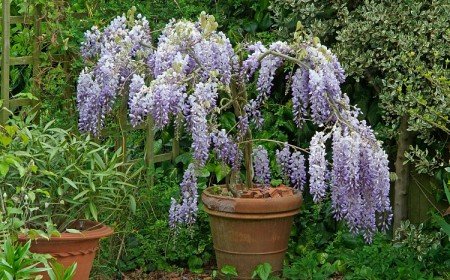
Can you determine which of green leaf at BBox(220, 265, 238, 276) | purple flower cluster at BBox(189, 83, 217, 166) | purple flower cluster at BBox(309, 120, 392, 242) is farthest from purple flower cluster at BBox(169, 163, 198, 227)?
purple flower cluster at BBox(309, 120, 392, 242)

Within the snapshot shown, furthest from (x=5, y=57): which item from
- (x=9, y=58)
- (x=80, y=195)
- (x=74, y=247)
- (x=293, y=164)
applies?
(x=293, y=164)

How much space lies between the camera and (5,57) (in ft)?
18.0

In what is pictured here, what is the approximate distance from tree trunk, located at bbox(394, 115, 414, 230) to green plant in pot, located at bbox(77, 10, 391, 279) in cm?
64

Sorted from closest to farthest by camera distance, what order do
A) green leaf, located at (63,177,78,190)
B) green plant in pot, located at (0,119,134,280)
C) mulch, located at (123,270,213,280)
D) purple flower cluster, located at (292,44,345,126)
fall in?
green plant in pot, located at (0,119,134,280) → green leaf, located at (63,177,78,190) → purple flower cluster, located at (292,44,345,126) → mulch, located at (123,270,213,280)

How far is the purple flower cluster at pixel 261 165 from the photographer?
5.75 m

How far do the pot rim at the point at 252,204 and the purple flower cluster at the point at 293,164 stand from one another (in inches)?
4.6

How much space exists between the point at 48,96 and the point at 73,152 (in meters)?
0.85

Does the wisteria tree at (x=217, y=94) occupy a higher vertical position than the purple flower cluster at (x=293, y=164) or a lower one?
higher

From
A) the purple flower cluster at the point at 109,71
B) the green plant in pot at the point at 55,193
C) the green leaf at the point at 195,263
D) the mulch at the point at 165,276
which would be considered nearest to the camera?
the green plant in pot at the point at 55,193

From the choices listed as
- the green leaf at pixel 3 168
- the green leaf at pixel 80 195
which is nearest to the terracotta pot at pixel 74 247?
the green leaf at pixel 80 195

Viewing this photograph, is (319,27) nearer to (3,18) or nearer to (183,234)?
(183,234)

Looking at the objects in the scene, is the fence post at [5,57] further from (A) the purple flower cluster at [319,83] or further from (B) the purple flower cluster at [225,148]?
(A) the purple flower cluster at [319,83]

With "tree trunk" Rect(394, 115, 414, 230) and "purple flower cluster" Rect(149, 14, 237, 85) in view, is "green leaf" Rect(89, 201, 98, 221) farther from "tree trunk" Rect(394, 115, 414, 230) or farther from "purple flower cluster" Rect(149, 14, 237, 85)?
"tree trunk" Rect(394, 115, 414, 230)

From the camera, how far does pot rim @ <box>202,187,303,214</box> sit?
5492 mm
